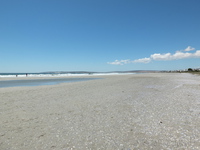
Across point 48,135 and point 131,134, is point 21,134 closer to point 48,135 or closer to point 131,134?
point 48,135

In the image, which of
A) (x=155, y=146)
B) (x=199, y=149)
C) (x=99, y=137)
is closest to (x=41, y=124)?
(x=99, y=137)

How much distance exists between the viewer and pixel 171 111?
721cm

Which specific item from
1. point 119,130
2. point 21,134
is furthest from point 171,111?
point 21,134

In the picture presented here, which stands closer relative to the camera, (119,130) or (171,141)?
(171,141)

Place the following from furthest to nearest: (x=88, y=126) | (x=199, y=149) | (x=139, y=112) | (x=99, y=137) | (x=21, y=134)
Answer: (x=139, y=112) < (x=88, y=126) < (x=21, y=134) < (x=99, y=137) < (x=199, y=149)

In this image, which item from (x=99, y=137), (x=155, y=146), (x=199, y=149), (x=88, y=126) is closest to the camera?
(x=199, y=149)

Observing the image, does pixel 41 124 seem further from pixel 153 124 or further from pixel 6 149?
pixel 153 124

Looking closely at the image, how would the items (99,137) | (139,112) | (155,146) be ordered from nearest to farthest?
(155,146)
(99,137)
(139,112)

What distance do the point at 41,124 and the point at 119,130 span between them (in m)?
3.60

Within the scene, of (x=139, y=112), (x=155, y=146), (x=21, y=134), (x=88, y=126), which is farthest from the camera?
(x=139, y=112)

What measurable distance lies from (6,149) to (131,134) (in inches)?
169

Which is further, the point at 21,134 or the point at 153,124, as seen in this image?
the point at 153,124

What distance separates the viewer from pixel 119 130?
5.11 meters

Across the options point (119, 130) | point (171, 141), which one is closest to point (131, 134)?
point (119, 130)
